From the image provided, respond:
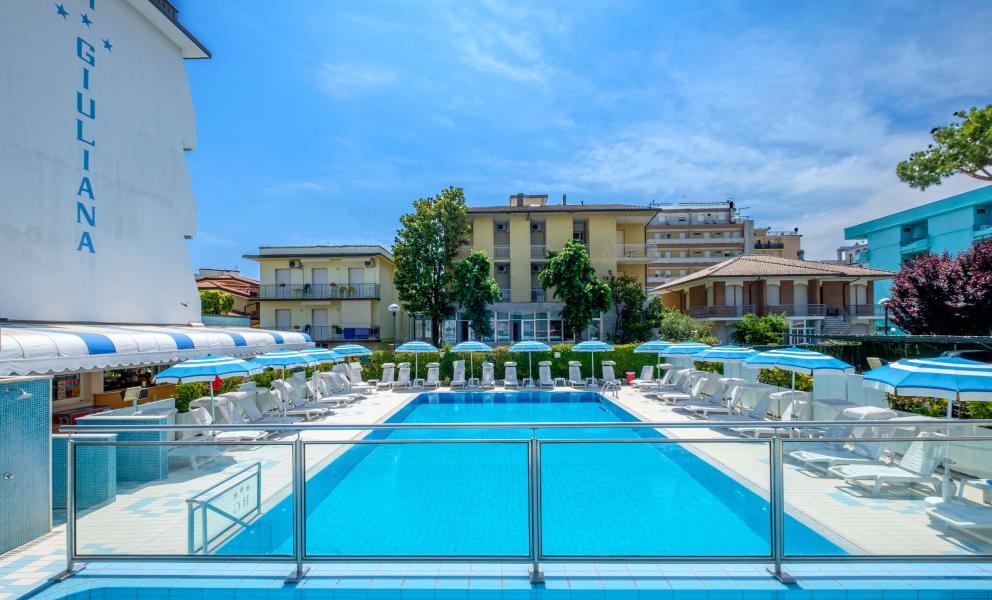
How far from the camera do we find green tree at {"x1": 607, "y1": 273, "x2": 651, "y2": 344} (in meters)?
29.7

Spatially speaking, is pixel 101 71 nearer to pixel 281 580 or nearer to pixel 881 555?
pixel 281 580

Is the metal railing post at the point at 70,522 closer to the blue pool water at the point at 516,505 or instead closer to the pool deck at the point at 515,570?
the pool deck at the point at 515,570

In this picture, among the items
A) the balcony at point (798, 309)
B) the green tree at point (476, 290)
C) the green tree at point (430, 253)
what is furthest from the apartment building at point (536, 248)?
the balcony at point (798, 309)

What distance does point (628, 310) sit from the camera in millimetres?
30391

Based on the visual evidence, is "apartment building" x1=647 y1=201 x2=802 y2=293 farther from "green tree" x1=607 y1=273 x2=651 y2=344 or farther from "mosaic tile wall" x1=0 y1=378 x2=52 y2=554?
"mosaic tile wall" x1=0 y1=378 x2=52 y2=554

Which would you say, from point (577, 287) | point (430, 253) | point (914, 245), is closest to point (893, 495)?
point (577, 287)

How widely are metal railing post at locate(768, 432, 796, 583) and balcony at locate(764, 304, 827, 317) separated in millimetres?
34697

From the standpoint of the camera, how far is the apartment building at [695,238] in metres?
66.4

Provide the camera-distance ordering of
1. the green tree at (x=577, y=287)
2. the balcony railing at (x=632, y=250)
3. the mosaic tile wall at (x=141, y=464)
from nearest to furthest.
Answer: the mosaic tile wall at (x=141, y=464)
the green tree at (x=577, y=287)
the balcony railing at (x=632, y=250)

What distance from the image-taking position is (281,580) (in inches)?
177

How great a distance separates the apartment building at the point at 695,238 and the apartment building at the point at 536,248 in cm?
3137

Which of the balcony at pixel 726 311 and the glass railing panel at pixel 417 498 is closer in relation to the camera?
the glass railing panel at pixel 417 498

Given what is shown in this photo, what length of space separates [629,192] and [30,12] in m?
35.6

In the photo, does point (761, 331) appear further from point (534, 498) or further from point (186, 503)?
point (186, 503)
